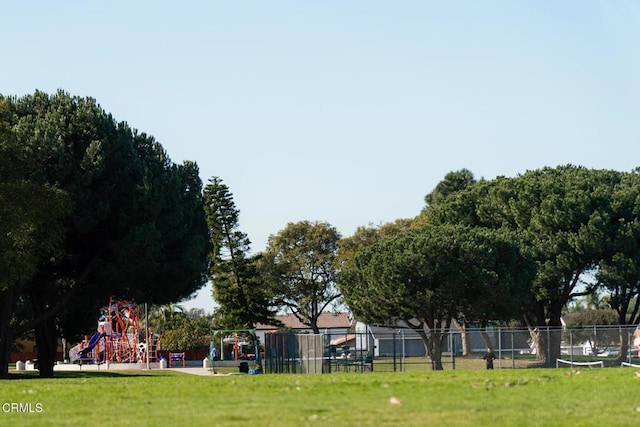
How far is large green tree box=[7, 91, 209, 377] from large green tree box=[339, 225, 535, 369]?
42.8 feet

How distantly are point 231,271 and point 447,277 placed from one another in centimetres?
3688

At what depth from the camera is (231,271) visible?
9856cm

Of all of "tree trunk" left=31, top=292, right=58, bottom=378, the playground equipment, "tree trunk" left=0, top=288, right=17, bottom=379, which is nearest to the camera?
"tree trunk" left=0, top=288, right=17, bottom=379

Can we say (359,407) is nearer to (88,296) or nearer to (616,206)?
(88,296)

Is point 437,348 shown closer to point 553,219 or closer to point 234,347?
point 553,219

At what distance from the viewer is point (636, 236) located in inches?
2955

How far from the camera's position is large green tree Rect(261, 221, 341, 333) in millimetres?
113938

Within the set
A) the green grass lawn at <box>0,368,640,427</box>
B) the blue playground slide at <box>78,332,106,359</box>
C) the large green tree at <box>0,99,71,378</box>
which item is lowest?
the green grass lawn at <box>0,368,640,427</box>

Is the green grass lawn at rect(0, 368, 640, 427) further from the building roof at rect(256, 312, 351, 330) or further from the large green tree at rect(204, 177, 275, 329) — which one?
the building roof at rect(256, 312, 351, 330)

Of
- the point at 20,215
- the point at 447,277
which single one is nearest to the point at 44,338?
the point at 20,215

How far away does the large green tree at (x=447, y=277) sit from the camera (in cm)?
6550

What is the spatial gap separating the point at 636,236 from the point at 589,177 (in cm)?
626

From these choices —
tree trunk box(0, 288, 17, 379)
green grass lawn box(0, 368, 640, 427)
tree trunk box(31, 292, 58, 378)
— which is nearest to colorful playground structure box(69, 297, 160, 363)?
tree trunk box(31, 292, 58, 378)

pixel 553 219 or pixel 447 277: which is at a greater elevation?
pixel 553 219
